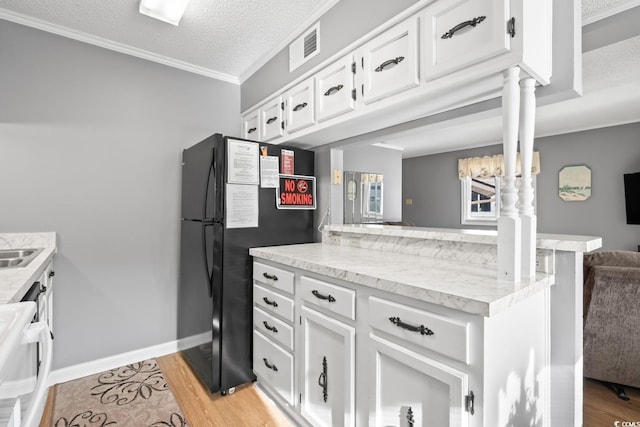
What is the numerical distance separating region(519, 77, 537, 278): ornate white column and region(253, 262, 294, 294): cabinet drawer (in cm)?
109

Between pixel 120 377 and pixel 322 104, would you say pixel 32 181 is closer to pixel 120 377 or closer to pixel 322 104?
pixel 120 377

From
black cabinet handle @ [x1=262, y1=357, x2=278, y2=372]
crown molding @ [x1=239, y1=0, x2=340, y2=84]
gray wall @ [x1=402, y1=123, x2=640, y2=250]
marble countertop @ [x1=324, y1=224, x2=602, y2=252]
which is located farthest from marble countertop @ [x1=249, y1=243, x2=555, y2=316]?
gray wall @ [x1=402, y1=123, x2=640, y2=250]

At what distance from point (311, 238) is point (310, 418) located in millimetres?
1235

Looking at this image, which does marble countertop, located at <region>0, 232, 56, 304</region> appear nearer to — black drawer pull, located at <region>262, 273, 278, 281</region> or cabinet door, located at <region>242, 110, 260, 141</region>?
black drawer pull, located at <region>262, 273, 278, 281</region>

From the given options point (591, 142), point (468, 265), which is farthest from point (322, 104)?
point (591, 142)

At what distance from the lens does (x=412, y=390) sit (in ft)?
3.70

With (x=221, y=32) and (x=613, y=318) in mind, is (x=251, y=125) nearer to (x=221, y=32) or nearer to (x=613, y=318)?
(x=221, y=32)

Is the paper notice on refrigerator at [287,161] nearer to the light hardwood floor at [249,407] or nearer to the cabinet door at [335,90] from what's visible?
the cabinet door at [335,90]

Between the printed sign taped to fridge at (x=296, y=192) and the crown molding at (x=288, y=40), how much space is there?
3.29 feet

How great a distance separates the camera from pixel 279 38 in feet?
7.76

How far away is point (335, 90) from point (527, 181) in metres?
1.13

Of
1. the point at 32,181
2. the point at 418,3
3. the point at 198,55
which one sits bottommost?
the point at 32,181

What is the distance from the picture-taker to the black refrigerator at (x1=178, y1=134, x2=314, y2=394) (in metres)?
1.99

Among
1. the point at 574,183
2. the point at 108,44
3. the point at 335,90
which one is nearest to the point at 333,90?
the point at 335,90
